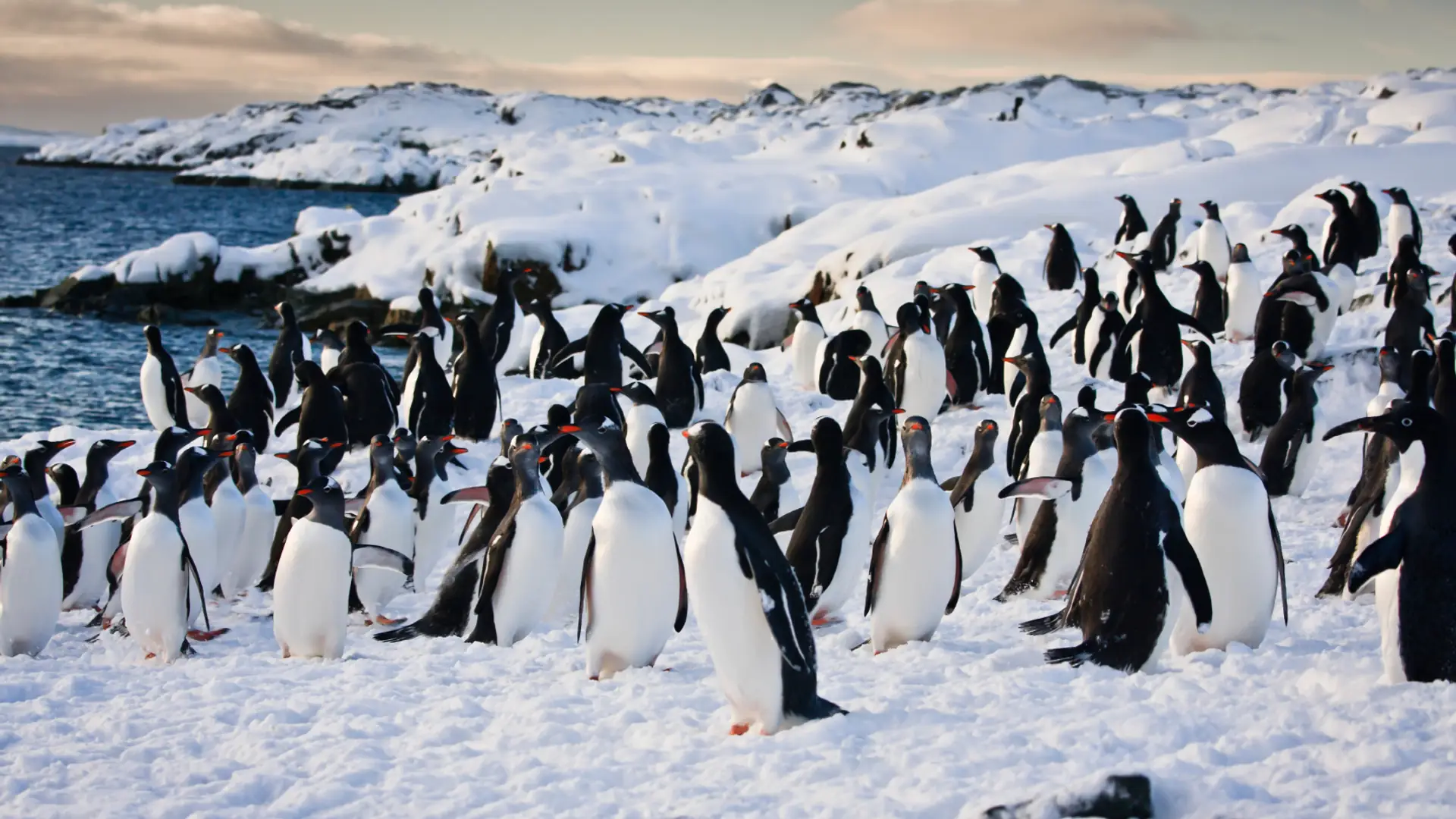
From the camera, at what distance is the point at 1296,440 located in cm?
838

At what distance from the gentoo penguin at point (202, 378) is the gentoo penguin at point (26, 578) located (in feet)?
20.8

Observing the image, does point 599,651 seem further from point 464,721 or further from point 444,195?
point 444,195

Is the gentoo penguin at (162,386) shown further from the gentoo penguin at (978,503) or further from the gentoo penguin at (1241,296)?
the gentoo penguin at (1241,296)

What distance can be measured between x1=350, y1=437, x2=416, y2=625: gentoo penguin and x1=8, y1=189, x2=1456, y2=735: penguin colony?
0.02 m

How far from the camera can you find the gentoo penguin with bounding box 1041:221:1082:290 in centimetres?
1442

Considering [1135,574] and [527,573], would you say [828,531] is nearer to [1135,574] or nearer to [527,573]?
[527,573]

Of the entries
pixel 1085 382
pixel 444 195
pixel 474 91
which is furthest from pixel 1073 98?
pixel 474 91

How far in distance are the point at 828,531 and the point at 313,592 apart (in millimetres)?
2490

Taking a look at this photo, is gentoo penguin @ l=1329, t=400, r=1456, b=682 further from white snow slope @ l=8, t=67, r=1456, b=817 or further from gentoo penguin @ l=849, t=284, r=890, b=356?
gentoo penguin @ l=849, t=284, r=890, b=356

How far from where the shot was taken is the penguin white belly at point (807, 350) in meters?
12.3

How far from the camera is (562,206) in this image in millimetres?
29422

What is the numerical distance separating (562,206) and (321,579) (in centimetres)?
2413

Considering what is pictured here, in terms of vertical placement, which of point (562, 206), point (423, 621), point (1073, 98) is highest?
point (1073, 98)

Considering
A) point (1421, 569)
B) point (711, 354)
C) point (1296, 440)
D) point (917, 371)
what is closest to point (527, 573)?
point (1421, 569)
